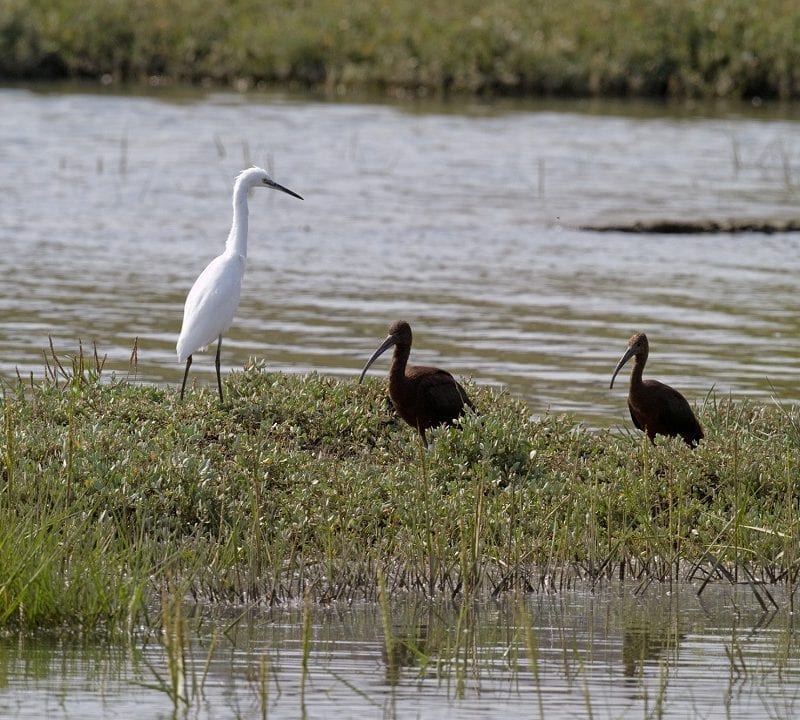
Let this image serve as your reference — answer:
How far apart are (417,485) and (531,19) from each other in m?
26.7

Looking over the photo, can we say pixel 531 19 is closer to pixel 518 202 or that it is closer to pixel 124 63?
pixel 124 63

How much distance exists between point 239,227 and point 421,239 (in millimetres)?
8863

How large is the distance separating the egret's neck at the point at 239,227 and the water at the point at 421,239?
161cm

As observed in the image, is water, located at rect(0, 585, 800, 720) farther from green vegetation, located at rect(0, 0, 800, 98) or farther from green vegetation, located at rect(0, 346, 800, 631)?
green vegetation, located at rect(0, 0, 800, 98)

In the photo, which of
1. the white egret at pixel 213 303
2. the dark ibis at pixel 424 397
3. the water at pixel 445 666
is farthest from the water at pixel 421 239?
the water at pixel 445 666

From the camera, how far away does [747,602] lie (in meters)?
7.18

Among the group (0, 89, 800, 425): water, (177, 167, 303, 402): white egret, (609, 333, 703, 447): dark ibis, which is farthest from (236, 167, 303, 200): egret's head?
(609, 333, 703, 447): dark ibis

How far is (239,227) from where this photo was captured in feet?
34.7

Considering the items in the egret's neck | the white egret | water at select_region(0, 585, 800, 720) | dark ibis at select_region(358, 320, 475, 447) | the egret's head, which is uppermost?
the egret's head

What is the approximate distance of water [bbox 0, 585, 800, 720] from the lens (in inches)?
221

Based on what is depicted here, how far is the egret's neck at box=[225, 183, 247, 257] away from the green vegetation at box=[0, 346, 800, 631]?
41.0 inches

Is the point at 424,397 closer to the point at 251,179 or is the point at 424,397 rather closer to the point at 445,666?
the point at 251,179

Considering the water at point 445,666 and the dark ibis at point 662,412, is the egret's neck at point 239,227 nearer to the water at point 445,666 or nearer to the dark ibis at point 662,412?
the dark ibis at point 662,412

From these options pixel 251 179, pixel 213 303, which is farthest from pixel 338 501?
pixel 251 179
